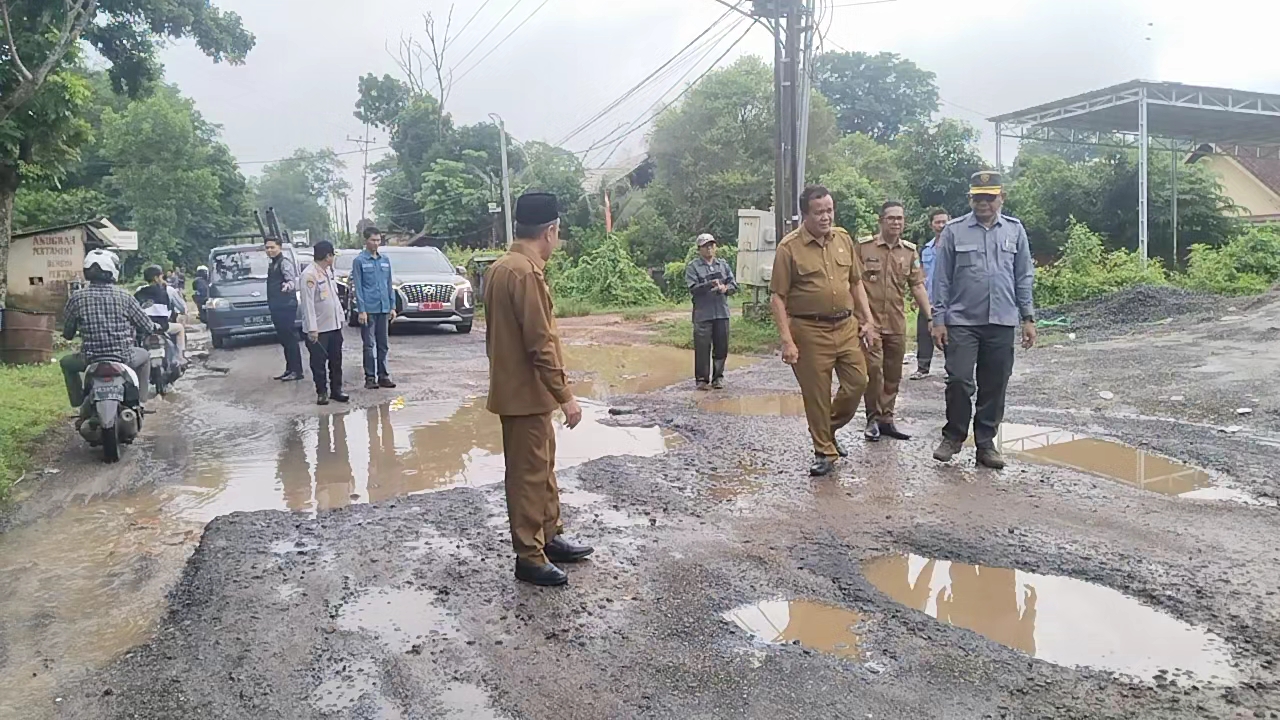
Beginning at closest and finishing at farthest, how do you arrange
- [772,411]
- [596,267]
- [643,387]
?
1. [772,411]
2. [643,387]
3. [596,267]

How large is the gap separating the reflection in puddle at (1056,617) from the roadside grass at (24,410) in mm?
5615

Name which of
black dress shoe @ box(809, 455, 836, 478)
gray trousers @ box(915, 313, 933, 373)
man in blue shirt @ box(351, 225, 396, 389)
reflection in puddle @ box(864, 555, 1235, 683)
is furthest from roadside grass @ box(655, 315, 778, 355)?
reflection in puddle @ box(864, 555, 1235, 683)

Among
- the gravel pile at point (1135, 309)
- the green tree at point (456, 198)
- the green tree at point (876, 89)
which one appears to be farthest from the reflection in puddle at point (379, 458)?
the green tree at point (876, 89)

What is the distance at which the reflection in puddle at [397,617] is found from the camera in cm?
369

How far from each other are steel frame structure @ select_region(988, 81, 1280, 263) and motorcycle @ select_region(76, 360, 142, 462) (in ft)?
65.5

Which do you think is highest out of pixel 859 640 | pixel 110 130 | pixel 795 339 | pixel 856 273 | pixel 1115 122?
pixel 110 130

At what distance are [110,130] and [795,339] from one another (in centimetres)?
4122

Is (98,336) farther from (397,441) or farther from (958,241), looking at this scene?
(958,241)

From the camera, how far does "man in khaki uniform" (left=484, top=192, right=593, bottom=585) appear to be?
4.12 m

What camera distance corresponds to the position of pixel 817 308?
6.04 m

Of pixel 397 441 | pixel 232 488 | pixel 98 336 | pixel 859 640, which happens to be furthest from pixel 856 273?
pixel 98 336

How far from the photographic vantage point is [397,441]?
7809mm

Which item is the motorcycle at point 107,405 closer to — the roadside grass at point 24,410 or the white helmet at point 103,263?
the roadside grass at point 24,410

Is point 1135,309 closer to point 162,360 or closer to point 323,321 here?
point 323,321
